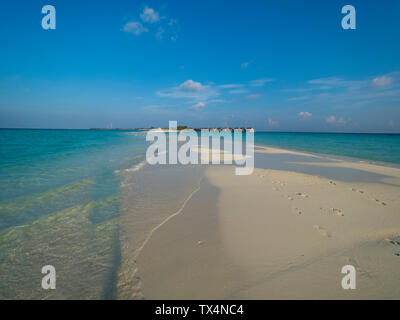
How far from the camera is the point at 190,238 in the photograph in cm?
368

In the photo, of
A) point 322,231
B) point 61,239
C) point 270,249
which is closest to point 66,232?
point 61,239

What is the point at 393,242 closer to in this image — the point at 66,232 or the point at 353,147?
the point at 66,232

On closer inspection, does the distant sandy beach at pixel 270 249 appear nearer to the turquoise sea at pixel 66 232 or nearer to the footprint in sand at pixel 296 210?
the footprint in sand at pixel 296 210

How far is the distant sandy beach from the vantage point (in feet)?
8.09

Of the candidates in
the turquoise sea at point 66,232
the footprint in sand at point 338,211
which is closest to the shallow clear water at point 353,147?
the footprint in sand at point 338,211

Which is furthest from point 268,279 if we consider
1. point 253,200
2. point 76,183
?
point 76,183

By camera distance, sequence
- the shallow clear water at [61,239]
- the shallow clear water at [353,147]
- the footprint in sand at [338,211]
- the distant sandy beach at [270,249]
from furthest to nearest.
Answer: the shallow clear water at [353,147], the footprint in sand at [338,211], the shallow clear water at [61,239], the distant sandy beach at [270,249]

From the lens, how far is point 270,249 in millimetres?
3287

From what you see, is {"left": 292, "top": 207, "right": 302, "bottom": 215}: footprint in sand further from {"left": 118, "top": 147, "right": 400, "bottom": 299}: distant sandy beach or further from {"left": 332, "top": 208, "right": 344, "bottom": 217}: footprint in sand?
{"left": 332, "top": 208, "right": 344, "bottom": 217}: footprint in sand

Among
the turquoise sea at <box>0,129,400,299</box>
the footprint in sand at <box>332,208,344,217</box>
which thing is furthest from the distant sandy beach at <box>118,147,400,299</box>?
the turquoise sea at <box>0,129,400,299</box>

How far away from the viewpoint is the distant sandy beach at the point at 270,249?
247 cm
